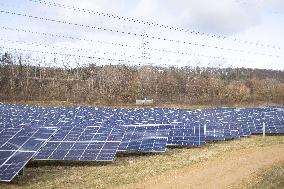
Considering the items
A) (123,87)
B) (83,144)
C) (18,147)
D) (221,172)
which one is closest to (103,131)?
(83,144)

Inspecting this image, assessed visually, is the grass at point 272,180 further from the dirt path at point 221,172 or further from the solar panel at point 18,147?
the solar panel at point 18,147

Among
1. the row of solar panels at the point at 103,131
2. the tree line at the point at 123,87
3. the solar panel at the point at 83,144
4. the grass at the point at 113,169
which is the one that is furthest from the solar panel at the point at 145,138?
the tree line at the point at 123,87

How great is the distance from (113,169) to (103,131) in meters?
3.63

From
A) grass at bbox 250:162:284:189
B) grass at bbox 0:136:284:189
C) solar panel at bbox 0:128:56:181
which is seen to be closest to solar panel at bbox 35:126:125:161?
grass at bbox 0:136:284:189

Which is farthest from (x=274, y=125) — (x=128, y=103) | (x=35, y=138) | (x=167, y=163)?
(x=128, y=103)

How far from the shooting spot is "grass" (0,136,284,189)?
17.0 metres

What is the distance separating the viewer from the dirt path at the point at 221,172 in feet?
54.5

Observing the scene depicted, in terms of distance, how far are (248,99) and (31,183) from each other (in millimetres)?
61059

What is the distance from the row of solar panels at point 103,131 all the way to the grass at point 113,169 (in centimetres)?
58

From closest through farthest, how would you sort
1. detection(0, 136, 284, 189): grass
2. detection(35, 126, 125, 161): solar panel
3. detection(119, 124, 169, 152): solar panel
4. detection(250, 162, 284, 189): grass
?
detection(250, 162, 284, 189): grass → detection(0, 136, 284, 189): grass → detection(35, 126, 125, 161): solar panel → detection(119, 124, 169, 152): solar panel

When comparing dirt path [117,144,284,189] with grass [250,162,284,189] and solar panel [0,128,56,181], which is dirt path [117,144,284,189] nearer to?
grass [250,162,284,189]

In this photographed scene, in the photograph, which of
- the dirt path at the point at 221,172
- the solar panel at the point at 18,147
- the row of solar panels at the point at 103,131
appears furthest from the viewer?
the row of solar panels at the point at 103,131

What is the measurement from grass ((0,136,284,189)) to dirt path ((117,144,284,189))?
746 millimetres

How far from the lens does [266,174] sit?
18.2 metres
